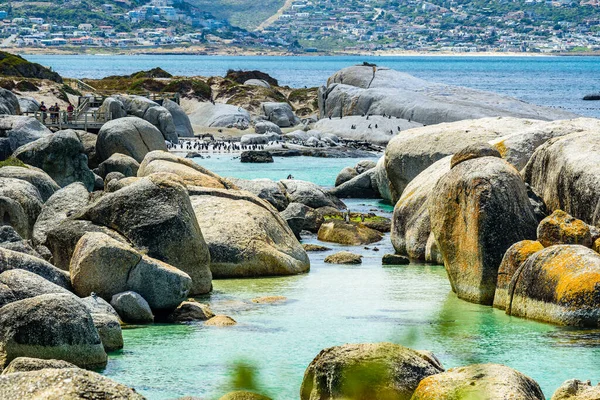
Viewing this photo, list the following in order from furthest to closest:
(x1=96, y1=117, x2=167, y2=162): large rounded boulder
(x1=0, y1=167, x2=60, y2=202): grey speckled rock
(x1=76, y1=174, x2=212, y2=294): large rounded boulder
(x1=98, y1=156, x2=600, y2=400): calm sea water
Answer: (x1=96, y1=117, x2=167, y2=162): large rounded boulder
(x1=0, y1=167, x2=60, y2=202): grey speckled rock
(x1=76, y1=174, x2=212, y2=294): large rounded boulder
(x1=98, y1=156, x2=600, y2=400): calm sea water

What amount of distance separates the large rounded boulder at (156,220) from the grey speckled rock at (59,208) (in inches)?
99.9

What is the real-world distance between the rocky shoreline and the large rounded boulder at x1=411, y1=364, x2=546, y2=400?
0.09ft

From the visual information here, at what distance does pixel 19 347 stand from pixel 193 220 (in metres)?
7.27

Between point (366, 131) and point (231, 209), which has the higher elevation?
point (231, 209)

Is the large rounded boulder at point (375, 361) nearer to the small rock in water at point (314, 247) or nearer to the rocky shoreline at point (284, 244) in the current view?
the rocky shoreline at point (284, 244)

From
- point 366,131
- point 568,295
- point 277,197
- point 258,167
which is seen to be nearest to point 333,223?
point 277,197

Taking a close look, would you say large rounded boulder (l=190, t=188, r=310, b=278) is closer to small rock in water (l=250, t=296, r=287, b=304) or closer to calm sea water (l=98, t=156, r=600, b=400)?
calm sea water (l=98, t=156, r=600, b=400)

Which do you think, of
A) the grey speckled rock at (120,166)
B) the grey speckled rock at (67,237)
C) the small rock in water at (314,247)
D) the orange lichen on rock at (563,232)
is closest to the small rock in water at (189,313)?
the grey speckled rock at (67,237)

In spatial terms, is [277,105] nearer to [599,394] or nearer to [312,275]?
[312,275]

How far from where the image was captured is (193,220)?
21.3 m

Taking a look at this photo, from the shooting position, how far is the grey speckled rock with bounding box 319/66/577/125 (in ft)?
210

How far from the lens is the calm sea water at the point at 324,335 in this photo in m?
14.8

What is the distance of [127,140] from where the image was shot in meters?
40.3

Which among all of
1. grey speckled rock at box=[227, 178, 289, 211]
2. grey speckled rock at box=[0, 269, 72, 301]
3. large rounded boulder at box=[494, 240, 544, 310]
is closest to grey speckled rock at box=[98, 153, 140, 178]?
grey speckled rock at box=[227, 178, 289, 211]
